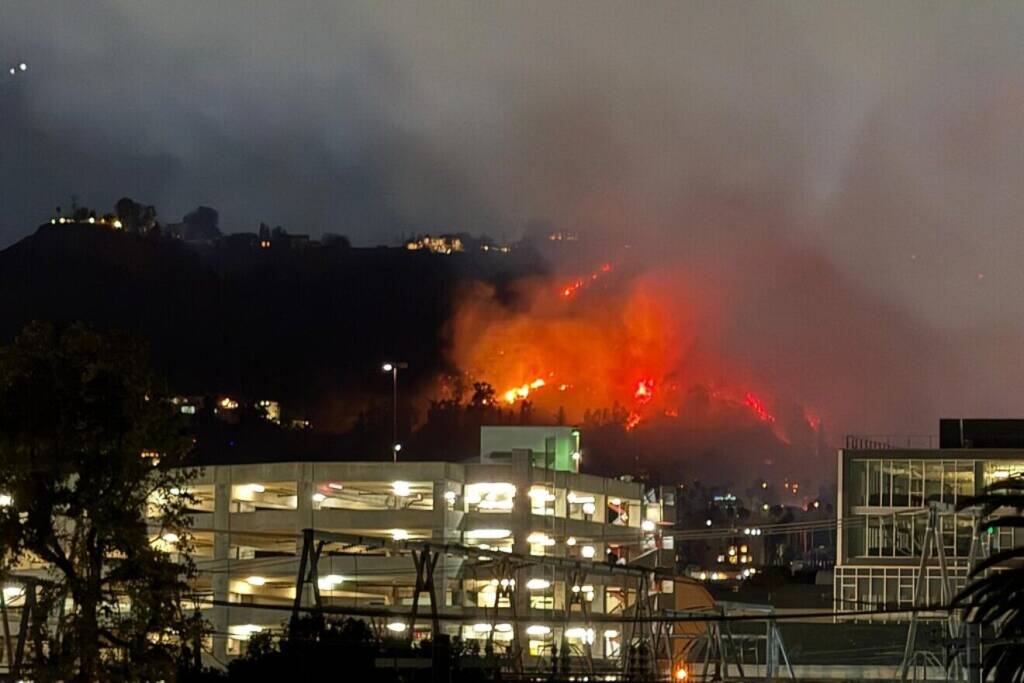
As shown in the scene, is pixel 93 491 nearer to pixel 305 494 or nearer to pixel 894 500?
pixel 305 494

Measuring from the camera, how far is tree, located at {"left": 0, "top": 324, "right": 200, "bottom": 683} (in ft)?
121

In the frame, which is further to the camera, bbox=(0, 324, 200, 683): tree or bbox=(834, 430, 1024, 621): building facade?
bbox=(834, 430, 1024, 621): building facade

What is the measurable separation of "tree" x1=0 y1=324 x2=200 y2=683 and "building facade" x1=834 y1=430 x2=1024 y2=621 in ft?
214

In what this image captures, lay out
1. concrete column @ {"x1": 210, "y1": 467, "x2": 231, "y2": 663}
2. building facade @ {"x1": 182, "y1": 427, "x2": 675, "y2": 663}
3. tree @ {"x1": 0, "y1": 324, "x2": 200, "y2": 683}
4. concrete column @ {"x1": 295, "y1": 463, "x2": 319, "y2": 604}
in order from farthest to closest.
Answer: concrete column @ {"x1": 295, "y1": 463, "x2": 319, "y2": 604}, building facade @ {"x1": 182, "y1": 427, "x2": 675, "y2": 663}, concrete column @ {"x1": 210, "y1": 467, "x2": 231, "y2": 663}, tree @ {"x1": 0, "y1": 324, "x2": 200, "y2": 683}

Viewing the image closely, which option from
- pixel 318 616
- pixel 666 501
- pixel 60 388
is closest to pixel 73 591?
pixel 60 388

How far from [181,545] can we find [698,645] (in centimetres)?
5360

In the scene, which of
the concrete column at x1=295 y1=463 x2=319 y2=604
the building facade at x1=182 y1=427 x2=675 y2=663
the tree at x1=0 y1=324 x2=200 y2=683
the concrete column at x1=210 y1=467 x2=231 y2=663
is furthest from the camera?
the concrete column at x1=295 y1=463 x2=319 y2=604

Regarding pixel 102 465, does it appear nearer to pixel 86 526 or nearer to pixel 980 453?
pixel 86 526

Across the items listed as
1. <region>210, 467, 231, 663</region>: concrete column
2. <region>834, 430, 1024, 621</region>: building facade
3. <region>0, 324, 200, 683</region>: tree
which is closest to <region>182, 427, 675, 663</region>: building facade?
<region>210, 467, 231, 663</region>: concrete column

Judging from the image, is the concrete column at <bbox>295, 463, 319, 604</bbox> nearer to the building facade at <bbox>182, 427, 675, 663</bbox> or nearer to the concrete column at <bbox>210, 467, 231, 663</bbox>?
the building facade at <bbox>182, 427, 675, 663</bbox>

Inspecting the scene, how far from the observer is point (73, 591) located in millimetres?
36875

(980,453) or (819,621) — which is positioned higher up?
(980,453)

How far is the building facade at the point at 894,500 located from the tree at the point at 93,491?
65367 mm

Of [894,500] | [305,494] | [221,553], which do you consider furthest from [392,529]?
[894,500]
